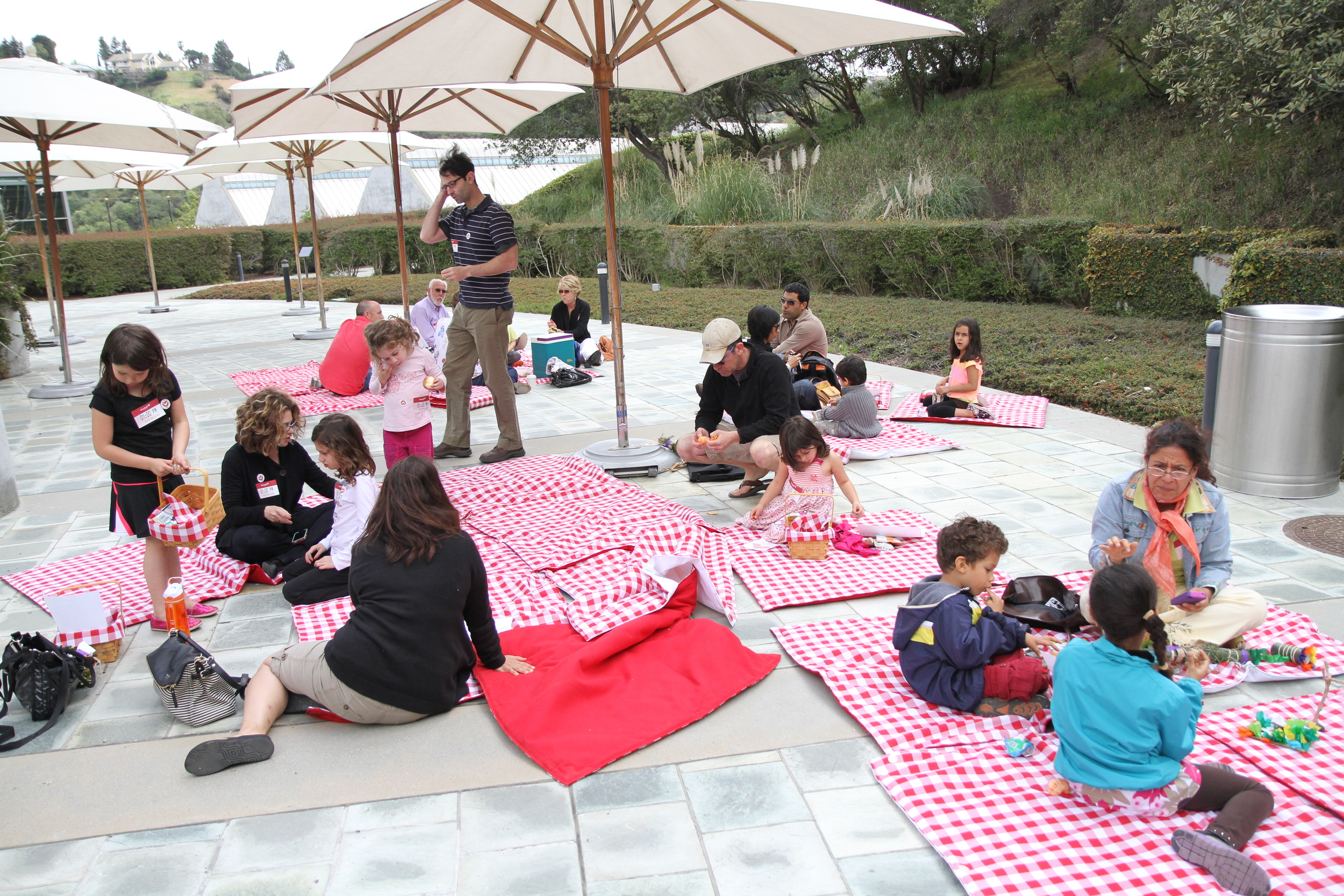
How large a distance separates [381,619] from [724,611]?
161cm

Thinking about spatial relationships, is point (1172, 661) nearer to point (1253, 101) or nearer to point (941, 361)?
point (941, 361)

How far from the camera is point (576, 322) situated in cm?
1041

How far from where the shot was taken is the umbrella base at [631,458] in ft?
21.7

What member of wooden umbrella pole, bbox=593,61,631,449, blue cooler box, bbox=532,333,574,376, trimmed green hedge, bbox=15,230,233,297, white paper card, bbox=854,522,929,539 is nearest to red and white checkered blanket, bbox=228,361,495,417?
blue cooler box, bbox=532,333,574,376

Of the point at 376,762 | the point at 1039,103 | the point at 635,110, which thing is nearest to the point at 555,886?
the point at 376,762

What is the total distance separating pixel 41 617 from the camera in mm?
4711

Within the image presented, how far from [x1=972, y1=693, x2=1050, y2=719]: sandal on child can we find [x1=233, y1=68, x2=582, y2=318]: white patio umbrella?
22.9 feet

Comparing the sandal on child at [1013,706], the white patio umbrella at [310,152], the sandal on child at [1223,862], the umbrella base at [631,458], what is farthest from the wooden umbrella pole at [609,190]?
the white patio umbrella at [310,152]

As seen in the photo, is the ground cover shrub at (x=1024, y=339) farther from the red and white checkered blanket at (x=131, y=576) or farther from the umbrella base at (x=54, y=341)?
the umbrella base at (x=54, y=341)

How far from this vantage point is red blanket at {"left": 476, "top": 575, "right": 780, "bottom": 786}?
339cm

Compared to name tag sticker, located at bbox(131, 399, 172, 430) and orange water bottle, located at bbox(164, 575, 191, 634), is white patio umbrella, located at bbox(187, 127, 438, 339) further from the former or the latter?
orange water bottle, located at bbox(164, 575, 191, 634)

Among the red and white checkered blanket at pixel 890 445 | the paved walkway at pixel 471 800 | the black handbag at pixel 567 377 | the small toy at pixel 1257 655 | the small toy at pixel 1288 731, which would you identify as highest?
the black handbag at pixel 567 377

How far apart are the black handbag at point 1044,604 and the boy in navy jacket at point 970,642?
0.43 meters

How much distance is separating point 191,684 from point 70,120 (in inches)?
255
